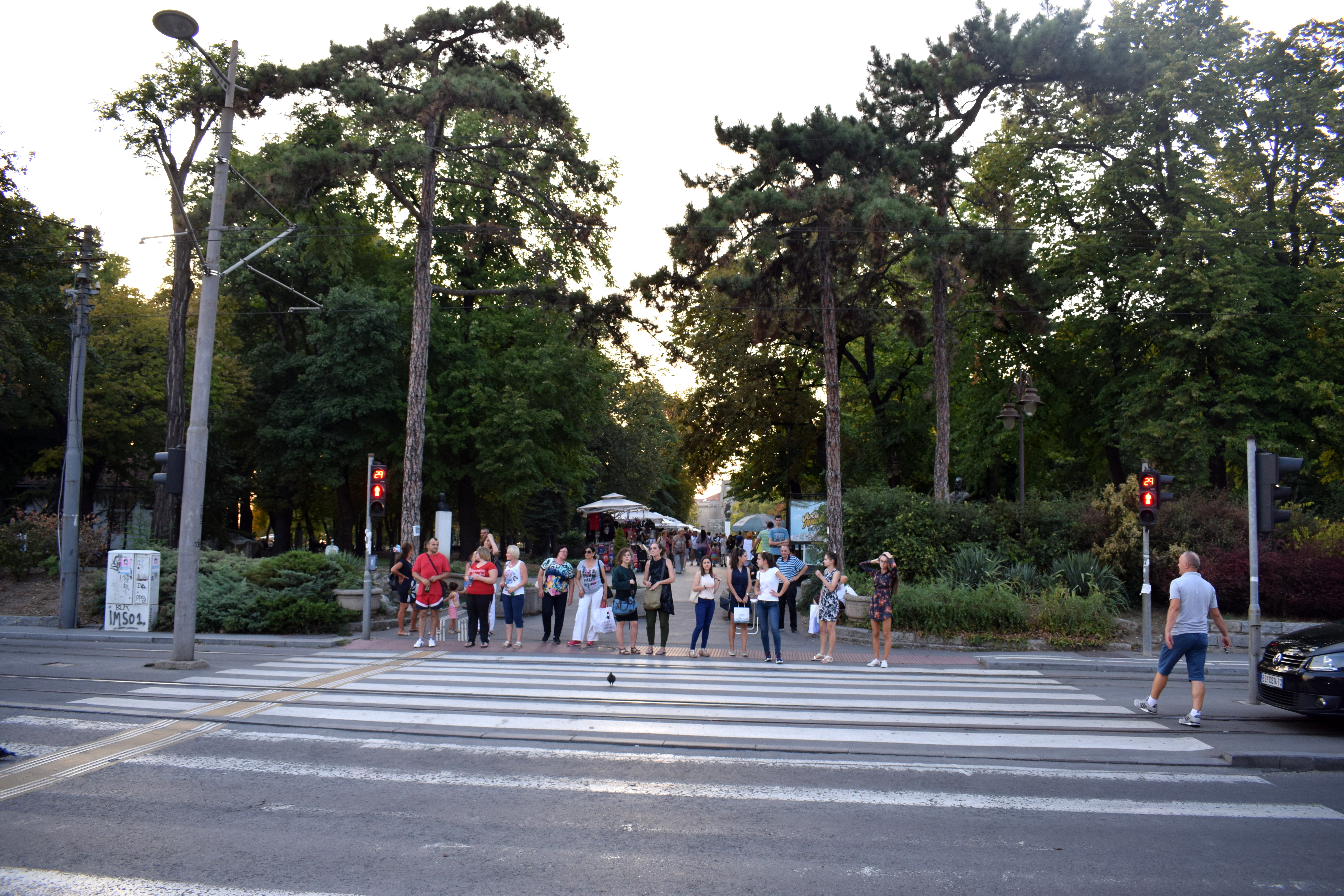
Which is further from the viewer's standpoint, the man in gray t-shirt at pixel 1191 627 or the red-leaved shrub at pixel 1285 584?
the red-leaved shrub at pixel 1285 584

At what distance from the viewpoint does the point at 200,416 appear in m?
13.3

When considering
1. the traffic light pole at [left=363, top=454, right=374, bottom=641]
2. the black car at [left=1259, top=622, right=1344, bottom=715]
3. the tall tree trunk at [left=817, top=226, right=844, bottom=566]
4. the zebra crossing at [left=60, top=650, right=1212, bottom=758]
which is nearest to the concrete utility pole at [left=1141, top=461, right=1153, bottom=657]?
the zebra crossing at [left=60, top=650, right=1212, bottom=758]

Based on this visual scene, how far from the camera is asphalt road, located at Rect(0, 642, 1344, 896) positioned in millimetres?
4988

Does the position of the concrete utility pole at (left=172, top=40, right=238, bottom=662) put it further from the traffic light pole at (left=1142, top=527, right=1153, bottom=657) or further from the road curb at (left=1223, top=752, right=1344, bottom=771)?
the traffic light pole at (left=1142, top=527, right=1153, bottom=657)

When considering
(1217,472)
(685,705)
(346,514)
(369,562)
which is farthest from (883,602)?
(346,514)

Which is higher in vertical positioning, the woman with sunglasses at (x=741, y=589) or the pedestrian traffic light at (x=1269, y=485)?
the pedestrian traffic light at (x=1269, y=485)

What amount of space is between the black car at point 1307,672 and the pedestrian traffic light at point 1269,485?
1.41 metres

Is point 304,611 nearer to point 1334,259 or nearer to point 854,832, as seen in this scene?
point 854,832

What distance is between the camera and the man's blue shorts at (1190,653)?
29.9 feet

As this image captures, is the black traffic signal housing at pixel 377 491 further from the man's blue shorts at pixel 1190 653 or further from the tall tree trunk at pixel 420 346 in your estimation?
the man's blue shorts at pixel 1190 653

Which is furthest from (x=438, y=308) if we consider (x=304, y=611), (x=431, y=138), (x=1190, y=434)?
(x=1190, y=434)

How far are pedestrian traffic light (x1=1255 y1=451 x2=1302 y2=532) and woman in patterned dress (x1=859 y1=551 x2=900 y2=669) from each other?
4.83 m

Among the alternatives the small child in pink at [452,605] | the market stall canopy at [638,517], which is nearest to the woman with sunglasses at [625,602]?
the small child in pink at [452,605]

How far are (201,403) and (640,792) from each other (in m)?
10.0
